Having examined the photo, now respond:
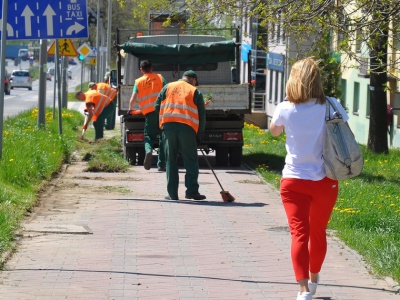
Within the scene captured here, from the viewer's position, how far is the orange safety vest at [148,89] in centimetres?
1734

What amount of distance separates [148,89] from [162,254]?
28.5 ft

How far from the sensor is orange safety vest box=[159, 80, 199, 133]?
12.9 m

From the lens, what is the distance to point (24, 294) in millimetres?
7141

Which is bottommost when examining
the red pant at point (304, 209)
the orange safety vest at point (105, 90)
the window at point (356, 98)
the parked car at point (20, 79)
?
the parked car at point (20, 79)

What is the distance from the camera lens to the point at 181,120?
1294 cm

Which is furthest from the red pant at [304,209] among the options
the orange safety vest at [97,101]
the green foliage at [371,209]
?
the orange safety vest at [97,101]

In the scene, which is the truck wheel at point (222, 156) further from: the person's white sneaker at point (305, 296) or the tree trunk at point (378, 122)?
the person's white sneaker at point (305, 296)

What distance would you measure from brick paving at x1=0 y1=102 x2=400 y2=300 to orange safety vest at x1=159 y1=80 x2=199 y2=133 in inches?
39.1

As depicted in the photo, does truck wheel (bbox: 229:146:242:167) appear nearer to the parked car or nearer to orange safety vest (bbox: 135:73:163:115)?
orange safety vest (bbox: 135:73:163:115)

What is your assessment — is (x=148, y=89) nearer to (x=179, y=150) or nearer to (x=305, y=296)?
(x=179, y=150)

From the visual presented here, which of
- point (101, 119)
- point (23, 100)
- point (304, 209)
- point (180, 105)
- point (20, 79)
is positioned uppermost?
point (180, 105)

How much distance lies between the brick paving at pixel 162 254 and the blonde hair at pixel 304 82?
135 cm

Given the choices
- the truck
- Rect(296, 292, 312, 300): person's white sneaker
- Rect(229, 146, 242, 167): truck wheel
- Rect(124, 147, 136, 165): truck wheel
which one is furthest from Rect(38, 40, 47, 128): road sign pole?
Rect(296, 292, 312, 300): person's white sneaker

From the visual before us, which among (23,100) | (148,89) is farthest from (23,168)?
(23,100)
